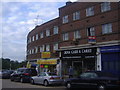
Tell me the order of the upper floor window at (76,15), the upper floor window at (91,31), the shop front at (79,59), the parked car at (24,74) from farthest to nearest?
the upper floor window at (76,15)
the upper floor window at (91,31)
the shop front at (79,59)
the parked car at (24,74)

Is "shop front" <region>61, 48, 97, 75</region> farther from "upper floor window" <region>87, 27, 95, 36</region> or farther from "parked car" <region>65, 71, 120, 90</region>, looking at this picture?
"parked car" <region>65, 71, 120, 90</region>

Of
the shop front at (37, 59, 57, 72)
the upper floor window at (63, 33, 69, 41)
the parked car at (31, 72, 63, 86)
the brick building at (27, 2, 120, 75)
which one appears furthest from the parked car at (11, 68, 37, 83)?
the upper floor window at (63, 33, 69, 41)

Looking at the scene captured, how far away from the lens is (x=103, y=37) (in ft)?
82.4

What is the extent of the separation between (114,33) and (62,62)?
10.2 meters

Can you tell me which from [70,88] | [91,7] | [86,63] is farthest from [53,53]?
[70,88]

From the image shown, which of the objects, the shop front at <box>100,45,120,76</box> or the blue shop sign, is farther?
the shop front at <box>100,45,120,76</box>

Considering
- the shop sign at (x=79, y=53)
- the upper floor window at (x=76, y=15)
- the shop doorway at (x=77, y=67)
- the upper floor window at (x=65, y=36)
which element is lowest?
the shop doorway at (x=77, y=67)

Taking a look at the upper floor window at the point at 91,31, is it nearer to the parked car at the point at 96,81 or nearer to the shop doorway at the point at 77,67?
the shop doorway at the point at 77,67

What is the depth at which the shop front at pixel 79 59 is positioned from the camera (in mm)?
26578

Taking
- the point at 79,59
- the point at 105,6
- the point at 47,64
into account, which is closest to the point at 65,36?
the point at 79,59

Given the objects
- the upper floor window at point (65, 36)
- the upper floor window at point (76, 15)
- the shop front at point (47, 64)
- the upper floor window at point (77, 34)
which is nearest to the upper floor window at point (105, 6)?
the upper floor window at point (76, 15)

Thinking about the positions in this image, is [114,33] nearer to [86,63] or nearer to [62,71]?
[86,63]

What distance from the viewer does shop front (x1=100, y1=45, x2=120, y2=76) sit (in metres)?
23.2

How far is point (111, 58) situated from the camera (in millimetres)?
23922
